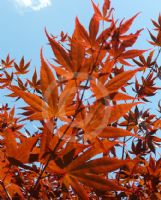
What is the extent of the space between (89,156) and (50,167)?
92 mm

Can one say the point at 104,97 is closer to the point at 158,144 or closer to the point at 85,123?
the point at 85,123

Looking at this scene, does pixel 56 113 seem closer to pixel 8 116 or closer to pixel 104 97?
pixel 104 97

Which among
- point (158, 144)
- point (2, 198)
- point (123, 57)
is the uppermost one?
point (123, 57)

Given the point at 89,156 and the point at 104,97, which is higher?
the point at 104,97

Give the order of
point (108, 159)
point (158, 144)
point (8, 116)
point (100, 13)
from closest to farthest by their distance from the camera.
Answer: point (108, 159), point (100, 13), point (158, 144), point (8, 116)

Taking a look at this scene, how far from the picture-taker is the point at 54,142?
62 cm

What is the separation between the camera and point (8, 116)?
65.2 inches

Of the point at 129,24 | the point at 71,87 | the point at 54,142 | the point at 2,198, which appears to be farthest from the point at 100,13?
the point at 2,198

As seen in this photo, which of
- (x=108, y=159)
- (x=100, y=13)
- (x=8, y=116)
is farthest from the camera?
(x=8, y=116)

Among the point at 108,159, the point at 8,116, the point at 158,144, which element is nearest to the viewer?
the point at 108,159

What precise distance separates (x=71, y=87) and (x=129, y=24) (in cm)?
28

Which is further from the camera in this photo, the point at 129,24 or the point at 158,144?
the point at 158,144

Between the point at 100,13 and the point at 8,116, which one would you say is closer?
the point at 100,13

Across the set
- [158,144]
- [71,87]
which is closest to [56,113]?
[71,87]
